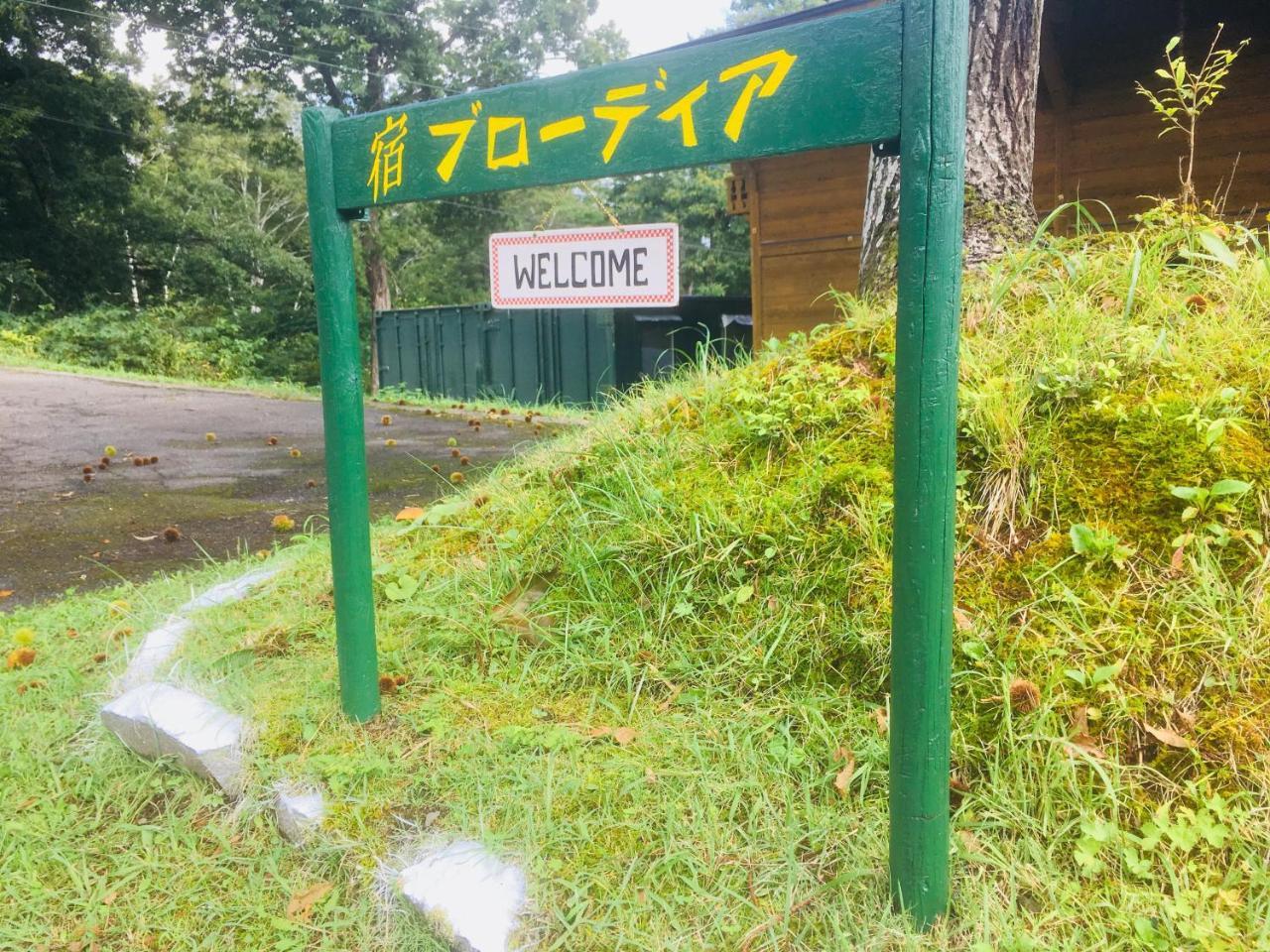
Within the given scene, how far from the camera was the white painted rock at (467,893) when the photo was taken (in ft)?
5.68

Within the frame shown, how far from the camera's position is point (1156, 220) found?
10.6ft

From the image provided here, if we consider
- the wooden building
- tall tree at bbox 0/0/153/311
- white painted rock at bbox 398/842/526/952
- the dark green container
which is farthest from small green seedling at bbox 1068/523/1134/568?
tall tree at bbox 0/0/153/311

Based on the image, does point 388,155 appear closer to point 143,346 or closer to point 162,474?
point 162,474

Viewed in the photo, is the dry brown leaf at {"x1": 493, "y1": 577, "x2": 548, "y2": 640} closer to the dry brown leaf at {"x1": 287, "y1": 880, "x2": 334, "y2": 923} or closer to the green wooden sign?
the dry brown leaf at {"x1": 287, "y1": 880, "x2": 334, "y2": 923}

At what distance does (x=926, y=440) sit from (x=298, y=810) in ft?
5.57

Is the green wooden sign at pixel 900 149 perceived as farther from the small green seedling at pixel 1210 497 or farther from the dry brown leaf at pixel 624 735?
the small green seedling at pixel 1210 497

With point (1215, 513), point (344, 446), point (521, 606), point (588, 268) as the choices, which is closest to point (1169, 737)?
point (1215, 513)

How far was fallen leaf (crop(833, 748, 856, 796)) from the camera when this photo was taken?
189 centimetres

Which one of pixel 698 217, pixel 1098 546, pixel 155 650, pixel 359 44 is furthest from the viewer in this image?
pixel 698 217

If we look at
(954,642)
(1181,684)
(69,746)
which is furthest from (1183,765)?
(69,746)

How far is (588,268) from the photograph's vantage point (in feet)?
7.04

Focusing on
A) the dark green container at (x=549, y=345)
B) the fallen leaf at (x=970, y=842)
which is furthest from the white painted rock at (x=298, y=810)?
the dark green container at (x=549, y=345)

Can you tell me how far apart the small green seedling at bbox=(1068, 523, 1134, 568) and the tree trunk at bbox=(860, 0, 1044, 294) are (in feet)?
5.05

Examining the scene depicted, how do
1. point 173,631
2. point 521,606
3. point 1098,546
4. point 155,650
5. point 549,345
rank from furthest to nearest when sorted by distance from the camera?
point 549,345, point 173,631, point 155,650, point 521,606, point 1098,546
